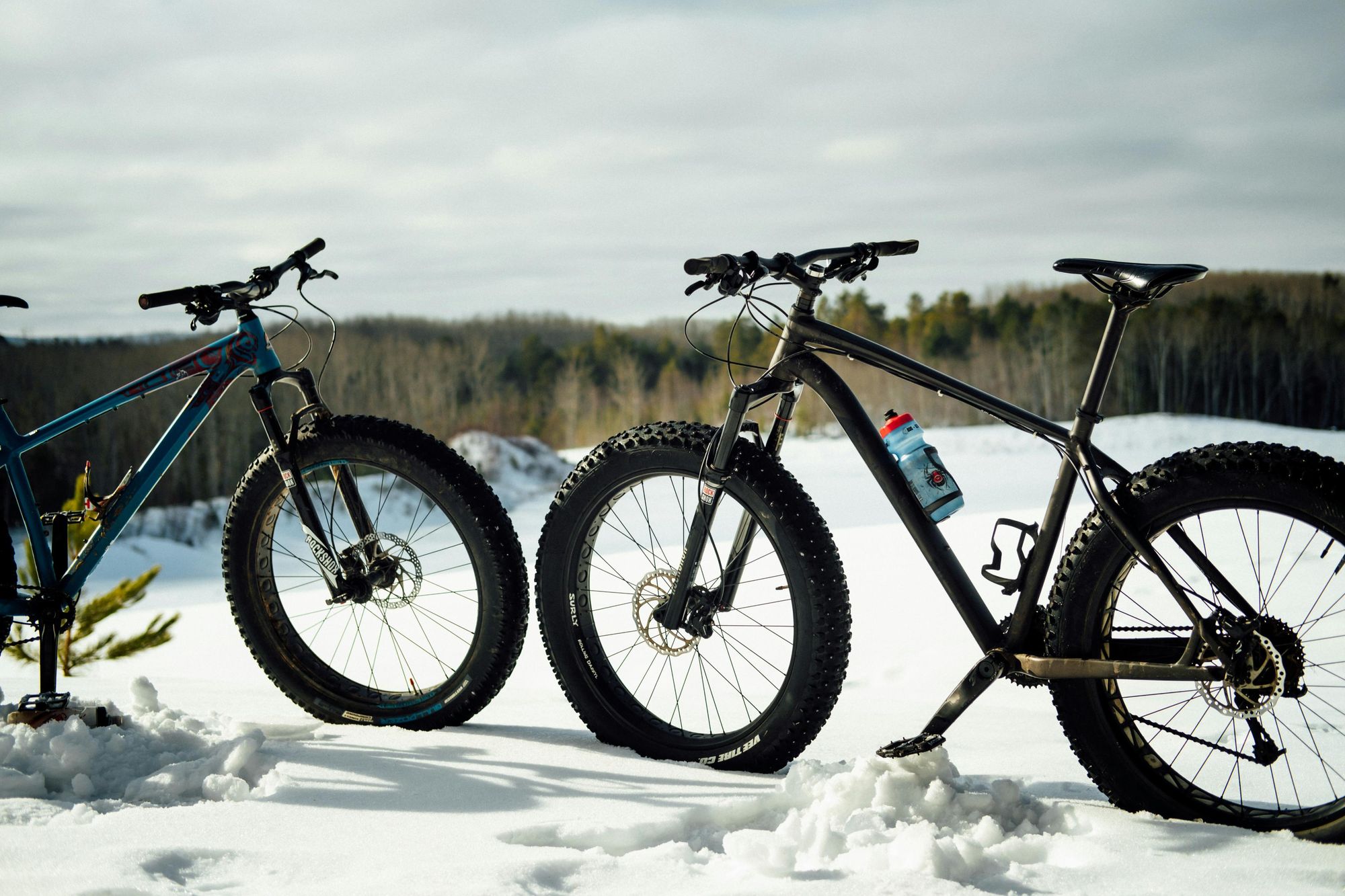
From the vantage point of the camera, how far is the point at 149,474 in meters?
2.81

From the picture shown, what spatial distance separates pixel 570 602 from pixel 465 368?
13.1 meters

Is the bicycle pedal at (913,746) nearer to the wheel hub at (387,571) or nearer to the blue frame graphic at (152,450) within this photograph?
the wheel hub at (387,571)

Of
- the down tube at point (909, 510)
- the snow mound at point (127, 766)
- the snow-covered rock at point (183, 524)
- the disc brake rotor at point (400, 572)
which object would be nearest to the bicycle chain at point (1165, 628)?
the down tube at point (909, 510)

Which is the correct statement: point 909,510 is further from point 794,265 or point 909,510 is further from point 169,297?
point 169,297

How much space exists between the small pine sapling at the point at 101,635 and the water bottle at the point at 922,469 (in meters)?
4.35

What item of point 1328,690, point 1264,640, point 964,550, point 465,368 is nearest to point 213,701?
point 1264,640

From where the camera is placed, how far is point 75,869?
1814mm

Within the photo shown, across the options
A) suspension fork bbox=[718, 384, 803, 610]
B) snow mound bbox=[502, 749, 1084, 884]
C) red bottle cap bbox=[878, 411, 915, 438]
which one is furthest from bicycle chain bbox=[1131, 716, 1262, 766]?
suspension fork bbox=[718, 384, 803, 610]

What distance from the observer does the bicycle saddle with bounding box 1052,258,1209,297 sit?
2025 millimetres

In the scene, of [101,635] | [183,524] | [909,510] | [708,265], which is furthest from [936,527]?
[183,524]

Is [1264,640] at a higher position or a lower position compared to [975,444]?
lower

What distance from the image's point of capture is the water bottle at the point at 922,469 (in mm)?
2270

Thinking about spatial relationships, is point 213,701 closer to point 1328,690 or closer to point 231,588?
point 231,588

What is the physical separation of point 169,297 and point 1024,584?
7.58ft
